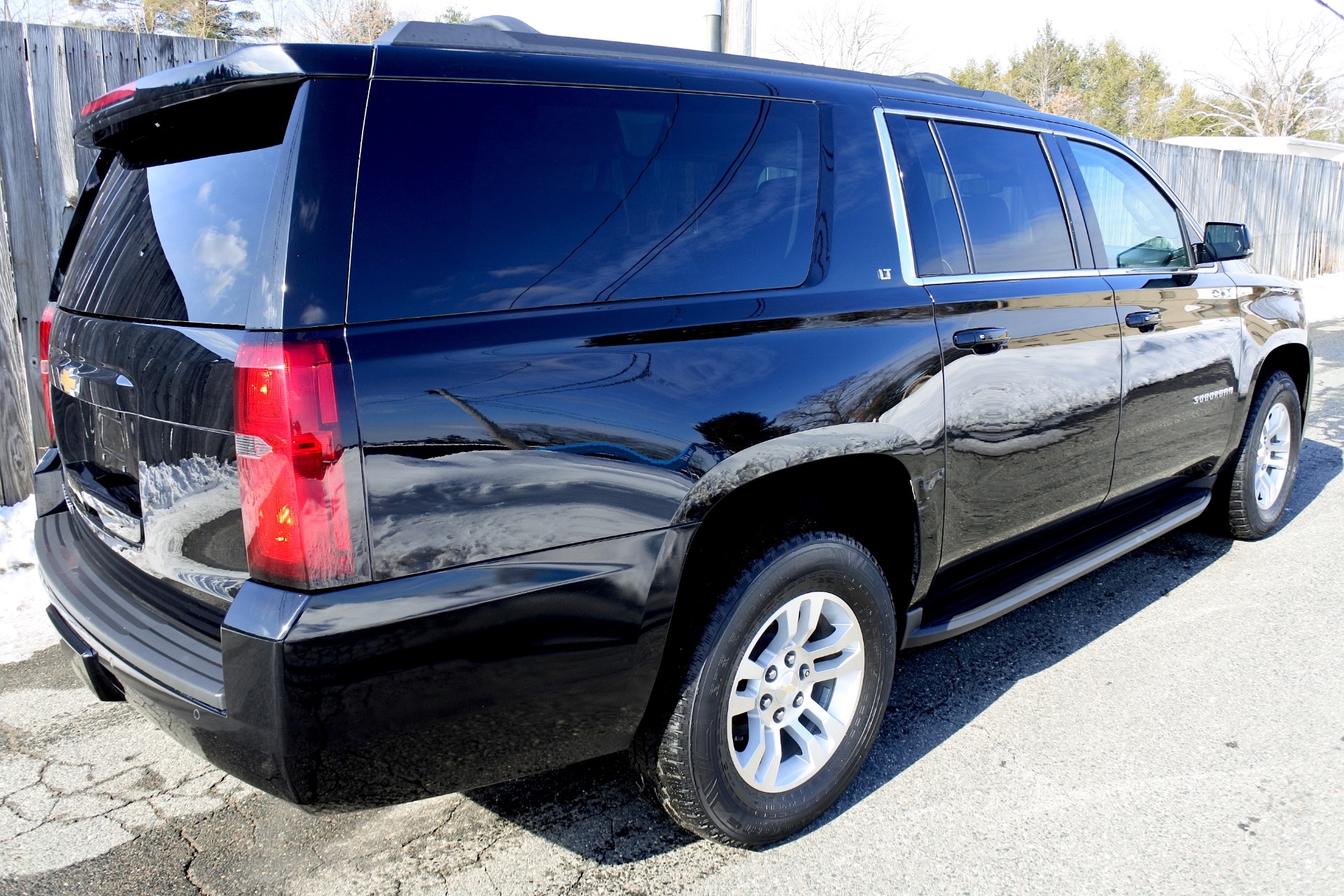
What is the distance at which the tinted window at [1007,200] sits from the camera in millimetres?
2996

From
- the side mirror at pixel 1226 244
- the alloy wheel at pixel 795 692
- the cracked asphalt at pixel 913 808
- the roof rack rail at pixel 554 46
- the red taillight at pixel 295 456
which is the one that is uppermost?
the roof rack rail at pixel 554 46

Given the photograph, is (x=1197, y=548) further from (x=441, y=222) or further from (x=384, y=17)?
(x=384, y=17)

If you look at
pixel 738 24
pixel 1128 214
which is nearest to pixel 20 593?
pixel 1128 214

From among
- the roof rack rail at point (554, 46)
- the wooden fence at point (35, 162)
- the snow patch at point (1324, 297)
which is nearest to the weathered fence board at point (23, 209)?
the wooden fence at point (35, 162)

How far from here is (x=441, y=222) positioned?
185 centimetres

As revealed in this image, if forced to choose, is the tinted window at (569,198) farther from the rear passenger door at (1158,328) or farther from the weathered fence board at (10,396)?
the weathered fence board at (10,396)

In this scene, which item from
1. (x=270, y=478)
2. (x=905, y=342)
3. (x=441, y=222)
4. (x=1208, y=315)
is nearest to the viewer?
(x=270, y=478)

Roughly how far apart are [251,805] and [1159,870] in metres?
2.43

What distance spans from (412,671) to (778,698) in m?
1.06

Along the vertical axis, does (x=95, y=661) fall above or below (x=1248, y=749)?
above

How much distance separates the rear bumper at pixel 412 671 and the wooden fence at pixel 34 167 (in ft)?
10.8

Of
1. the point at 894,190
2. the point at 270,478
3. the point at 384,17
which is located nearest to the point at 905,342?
the point at 894,190

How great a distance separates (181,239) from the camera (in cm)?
203

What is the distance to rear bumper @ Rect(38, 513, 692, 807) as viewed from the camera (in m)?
1.75
